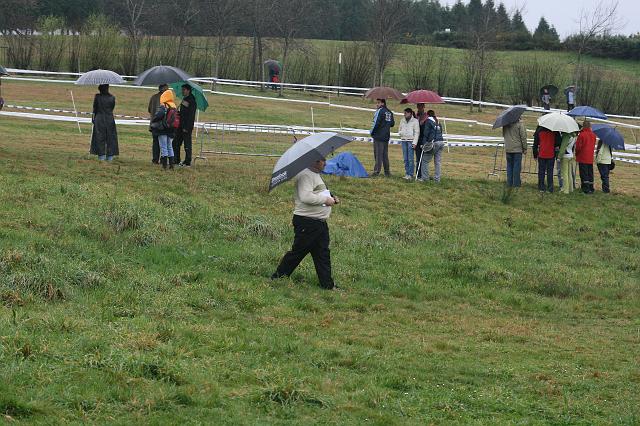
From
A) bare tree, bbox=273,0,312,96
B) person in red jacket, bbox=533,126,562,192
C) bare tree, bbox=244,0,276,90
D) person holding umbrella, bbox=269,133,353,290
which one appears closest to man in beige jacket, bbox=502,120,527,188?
person in red jacket, bbox=533,126,562,192

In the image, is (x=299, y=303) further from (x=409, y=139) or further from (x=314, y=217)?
(x=409, y=139)

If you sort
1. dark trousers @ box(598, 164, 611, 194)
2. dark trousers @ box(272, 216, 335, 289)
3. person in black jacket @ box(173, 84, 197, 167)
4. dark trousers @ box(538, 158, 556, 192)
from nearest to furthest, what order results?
dark trousers @ box(272, 216, 335, 289), person in black jacket @ box(173, 84, 197, 167), dark trousers @ box(538, 158, 556, 192), dark trousers @ box(598, 164, 611, 194)

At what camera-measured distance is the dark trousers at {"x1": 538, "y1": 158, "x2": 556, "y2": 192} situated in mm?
21750

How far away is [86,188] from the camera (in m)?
16.3

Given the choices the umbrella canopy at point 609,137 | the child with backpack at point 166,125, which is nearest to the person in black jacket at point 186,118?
the child with backpack at point 166,125

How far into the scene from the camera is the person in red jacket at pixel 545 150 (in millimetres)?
21484

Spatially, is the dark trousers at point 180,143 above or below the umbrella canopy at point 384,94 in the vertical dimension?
below

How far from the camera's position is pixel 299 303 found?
11.5 metres

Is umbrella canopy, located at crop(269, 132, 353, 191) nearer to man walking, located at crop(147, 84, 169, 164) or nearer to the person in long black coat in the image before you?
man walking, located at crop(147, 84, 169, 164)

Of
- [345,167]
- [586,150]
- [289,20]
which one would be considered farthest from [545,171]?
[289,20]

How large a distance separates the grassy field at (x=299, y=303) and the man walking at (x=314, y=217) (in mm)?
418

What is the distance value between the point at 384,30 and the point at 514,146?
99.6 feet

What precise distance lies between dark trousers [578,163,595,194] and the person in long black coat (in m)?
10.6

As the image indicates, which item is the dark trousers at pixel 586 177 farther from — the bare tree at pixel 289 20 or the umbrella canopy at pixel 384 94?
the bare tree at pixel 289 20
